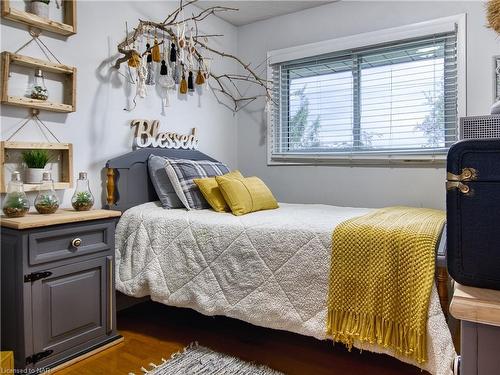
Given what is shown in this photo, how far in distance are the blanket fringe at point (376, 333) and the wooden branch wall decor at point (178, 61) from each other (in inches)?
72.1

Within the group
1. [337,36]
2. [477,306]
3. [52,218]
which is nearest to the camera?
[477,306]

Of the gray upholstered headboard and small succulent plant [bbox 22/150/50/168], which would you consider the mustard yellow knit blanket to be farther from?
small succulent plant [bbox 22/150/50/168]

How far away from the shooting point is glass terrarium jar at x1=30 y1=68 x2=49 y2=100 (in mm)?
2074

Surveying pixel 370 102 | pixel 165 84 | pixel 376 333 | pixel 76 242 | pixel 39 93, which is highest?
pixel 165 84

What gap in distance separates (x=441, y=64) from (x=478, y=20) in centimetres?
35

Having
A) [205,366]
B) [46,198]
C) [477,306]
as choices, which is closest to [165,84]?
[46,198]

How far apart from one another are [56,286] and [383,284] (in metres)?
1.57

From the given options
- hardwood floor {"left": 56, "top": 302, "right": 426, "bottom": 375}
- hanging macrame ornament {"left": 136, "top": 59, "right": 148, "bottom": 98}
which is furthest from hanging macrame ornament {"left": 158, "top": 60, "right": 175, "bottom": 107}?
hardwood floor {"left": 56, "top": 302, "right": 426, "bottom": 375}

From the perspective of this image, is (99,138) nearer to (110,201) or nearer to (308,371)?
(110,201)

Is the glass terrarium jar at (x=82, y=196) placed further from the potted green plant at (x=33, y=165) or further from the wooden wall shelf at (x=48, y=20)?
the wooden wall shelf at (x=48, y=20)

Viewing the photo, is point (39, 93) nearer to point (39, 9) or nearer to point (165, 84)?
point (39, 9)

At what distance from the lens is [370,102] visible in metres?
3.06

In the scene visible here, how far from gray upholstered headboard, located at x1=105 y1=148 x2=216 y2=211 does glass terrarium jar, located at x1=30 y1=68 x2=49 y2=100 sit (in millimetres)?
556

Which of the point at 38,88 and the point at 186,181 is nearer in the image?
the point at 38,88
